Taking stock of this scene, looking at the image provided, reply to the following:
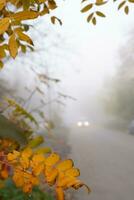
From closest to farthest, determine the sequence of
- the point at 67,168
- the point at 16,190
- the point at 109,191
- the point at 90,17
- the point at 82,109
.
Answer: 1. the point at 67,168
2. the point at 90,17
3. the point at 16,190
4. the point at 109,191
5. the point at 82,109

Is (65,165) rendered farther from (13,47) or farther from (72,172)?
(13,47)

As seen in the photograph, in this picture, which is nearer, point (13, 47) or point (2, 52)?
point (13, 47)

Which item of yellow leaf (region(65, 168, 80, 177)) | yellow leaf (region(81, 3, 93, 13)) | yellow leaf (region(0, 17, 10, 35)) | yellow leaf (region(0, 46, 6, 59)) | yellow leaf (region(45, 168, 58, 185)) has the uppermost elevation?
yellow leaf (region(81, 3, 93, 13))

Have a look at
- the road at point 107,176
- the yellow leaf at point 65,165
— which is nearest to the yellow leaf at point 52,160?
the yellow leaf at point 65,165

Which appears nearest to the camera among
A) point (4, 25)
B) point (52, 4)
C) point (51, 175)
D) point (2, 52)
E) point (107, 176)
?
point (4, 25)

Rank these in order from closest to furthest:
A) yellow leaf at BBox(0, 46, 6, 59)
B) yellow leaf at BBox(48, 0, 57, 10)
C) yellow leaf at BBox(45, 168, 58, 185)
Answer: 1. yellow leaf at BBox(45, 168, 58, 185)
2. yellow leaf at BBox(0, 46, 6, 59)
3. yellow leaf at BBox(48, 0, 57, 10)

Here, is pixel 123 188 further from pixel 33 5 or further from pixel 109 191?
pixel 33 5

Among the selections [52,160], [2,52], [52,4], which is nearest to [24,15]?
[2,52]

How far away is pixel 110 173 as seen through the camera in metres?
9.81

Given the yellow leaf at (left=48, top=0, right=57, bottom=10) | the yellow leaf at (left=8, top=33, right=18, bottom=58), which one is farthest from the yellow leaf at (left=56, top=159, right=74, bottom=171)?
the yellow leaf at (left=48, top=0, right=57, bottom=10)

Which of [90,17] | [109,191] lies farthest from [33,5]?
[109,191]

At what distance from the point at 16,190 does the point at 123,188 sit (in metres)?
3.80

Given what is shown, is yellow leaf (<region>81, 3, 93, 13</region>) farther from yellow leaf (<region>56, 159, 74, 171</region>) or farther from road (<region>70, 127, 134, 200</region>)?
road (<region>70, 127, 134, 200</region>)

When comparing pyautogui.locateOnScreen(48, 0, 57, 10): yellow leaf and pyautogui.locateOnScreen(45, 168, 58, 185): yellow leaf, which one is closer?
pyautogui.locateOnScreen(45, 168, 58, 185): yellow leaf
